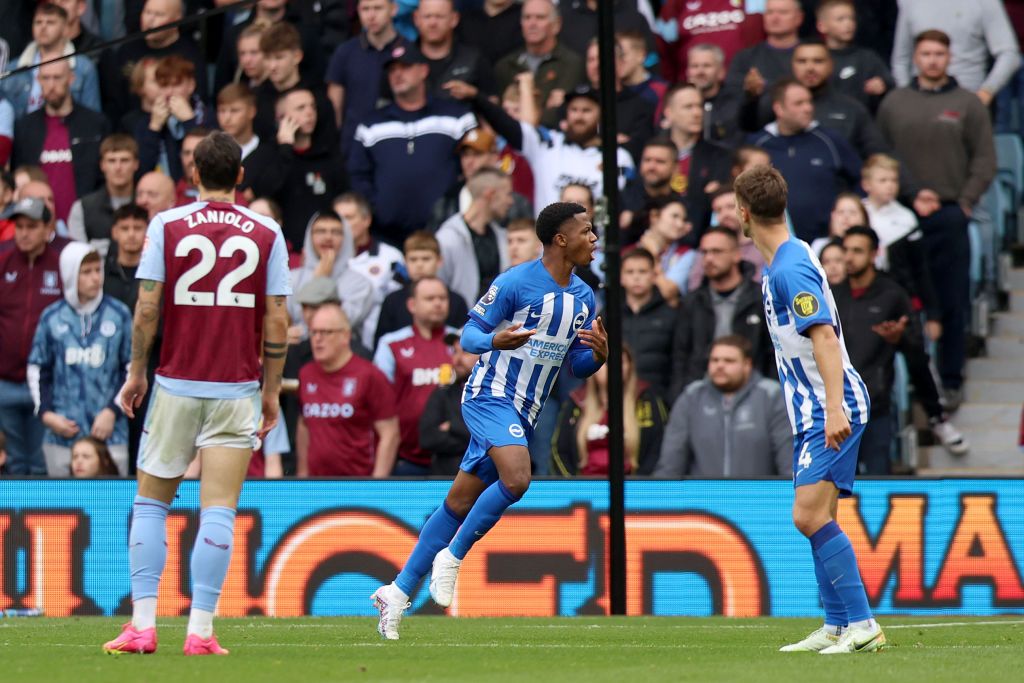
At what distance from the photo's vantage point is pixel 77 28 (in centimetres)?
1766

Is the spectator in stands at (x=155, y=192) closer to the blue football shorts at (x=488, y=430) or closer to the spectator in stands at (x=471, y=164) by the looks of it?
the spectator in stands at (x=471, y=164)

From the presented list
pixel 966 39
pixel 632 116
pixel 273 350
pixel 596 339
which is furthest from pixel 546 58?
pixel 273 350

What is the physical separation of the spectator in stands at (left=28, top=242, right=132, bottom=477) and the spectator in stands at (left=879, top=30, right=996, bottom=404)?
21.5 feet

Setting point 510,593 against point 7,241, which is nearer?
point 510,593

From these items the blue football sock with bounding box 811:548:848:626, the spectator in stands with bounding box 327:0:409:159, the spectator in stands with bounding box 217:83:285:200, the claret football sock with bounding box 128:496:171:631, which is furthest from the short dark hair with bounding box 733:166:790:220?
the spectator in stands with bounding box 327:0:409:159

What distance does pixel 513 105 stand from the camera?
1639 cm

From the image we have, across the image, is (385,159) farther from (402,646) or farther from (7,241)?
(402,646)

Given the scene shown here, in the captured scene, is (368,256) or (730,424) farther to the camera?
(368,256)

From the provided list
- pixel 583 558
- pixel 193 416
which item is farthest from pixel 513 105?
pixel 193 416

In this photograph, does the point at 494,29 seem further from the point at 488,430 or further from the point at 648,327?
the point at 488,430

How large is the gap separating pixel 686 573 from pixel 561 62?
18.2 ft

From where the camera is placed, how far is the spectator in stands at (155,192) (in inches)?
610

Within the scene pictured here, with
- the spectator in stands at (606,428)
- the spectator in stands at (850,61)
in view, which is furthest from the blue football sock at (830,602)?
the spectator in stands at (850,61)

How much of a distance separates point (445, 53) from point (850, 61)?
3.57 meters
